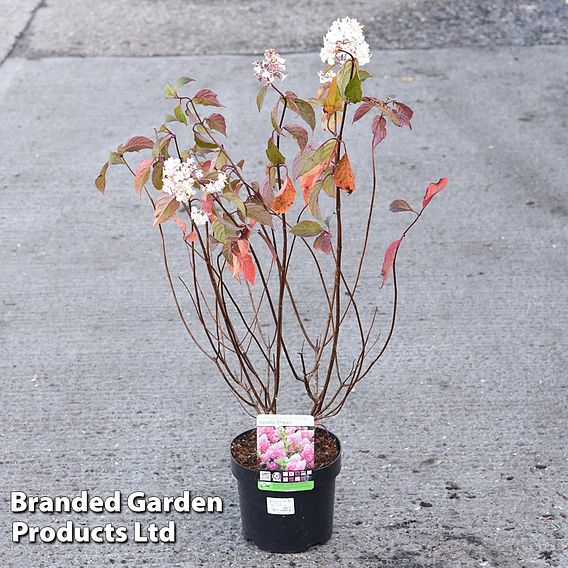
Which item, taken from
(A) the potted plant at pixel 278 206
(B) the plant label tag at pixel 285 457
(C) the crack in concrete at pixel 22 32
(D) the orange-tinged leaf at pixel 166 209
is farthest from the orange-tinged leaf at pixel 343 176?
(C) the crack in concrete at pixel 22 32

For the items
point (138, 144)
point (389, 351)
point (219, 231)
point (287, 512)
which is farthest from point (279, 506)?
point (389, 351)

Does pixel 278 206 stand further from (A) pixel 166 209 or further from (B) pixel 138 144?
(B) pixel 138 144

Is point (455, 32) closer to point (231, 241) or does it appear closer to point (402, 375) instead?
point (402, 375)

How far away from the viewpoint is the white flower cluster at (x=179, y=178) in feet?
7.80

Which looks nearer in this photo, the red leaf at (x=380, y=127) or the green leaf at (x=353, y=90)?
the green leaf at (x=353, y=90)

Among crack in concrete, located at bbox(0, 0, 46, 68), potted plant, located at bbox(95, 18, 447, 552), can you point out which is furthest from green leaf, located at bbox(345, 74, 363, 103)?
crack in concrete, located at bbox(0, 0, 46, 68)

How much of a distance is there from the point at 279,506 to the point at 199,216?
34.6 inches

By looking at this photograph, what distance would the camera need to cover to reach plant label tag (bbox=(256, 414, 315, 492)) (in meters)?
2.70

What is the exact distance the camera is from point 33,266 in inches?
190

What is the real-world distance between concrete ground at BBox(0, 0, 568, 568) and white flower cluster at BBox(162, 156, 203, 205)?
112 centimetres

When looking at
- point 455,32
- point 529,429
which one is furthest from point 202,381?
point 455,32

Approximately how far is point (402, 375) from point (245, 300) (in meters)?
0.95

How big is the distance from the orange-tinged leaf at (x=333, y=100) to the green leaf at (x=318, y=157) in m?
0.07

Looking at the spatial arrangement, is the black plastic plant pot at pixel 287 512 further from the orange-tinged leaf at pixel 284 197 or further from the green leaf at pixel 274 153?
the green leaf at pixel 274 153
